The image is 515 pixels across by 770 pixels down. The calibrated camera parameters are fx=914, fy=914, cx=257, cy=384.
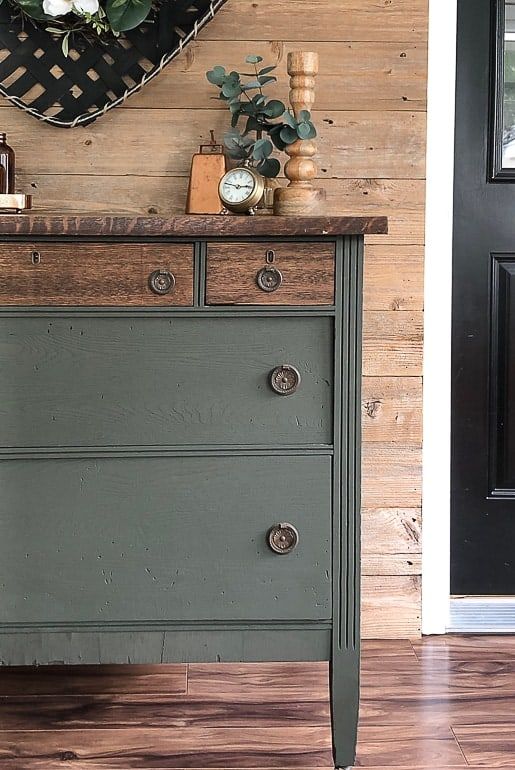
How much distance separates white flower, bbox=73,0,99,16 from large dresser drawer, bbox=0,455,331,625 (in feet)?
3.55

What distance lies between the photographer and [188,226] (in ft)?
5.22

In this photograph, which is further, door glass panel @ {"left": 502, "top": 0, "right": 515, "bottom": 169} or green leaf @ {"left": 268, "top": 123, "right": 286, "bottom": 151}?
door glass panel @ {"left": 502, "top": 0, "right": 515, "bottom": 169}

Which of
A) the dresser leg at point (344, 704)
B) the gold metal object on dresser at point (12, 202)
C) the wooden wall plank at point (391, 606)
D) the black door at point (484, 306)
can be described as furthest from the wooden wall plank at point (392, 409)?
the gold metal object on dresser at point (12, 202)

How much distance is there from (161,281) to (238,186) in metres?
0.36

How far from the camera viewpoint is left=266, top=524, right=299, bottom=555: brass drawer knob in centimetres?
167

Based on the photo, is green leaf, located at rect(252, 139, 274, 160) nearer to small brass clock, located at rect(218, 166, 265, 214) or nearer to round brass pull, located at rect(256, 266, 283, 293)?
small brass clock, located at rect(218, 166, 265, 214)

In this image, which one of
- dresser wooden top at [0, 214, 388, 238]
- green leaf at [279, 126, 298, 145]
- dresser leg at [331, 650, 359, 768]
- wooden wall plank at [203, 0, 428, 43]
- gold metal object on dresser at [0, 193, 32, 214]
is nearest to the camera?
dresser wooden top at [0, 214, 388, 238]

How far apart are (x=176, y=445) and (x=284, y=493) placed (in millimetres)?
216

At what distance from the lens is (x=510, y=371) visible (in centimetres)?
241

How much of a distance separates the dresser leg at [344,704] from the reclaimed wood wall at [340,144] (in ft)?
2.23

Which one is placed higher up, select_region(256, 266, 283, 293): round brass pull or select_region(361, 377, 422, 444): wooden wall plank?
select_region(256, 266, 283, 293): round brass pull

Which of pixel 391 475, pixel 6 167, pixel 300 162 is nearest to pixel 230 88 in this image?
pixel 300 162

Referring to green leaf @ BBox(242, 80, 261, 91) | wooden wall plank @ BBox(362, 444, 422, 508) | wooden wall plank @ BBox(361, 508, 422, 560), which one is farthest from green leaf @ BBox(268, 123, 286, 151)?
wooden wall plank @ BBox(361, 508, 422, 560)

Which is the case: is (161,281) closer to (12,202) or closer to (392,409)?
(12,202)
